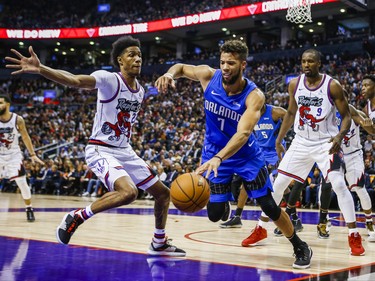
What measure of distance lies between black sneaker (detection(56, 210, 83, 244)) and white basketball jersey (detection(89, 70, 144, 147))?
73 cm

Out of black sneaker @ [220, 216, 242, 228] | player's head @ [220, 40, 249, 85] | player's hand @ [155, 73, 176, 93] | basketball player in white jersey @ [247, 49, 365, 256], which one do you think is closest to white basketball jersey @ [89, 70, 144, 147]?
player's hand @ [155, 73, 176, 93]

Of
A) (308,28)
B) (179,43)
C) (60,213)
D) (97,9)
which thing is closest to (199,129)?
(60,213)

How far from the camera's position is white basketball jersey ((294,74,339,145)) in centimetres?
554

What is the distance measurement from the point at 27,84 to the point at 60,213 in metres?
28.1

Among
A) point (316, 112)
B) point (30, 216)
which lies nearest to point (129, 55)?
point (316, 112)

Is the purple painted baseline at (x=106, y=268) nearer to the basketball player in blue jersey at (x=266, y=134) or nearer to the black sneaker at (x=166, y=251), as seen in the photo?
the black sneaker at (x=166, y=251)

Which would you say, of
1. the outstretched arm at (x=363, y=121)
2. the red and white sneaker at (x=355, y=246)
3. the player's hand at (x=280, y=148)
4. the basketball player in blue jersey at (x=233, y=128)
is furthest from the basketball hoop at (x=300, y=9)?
the basketball player in blue jersey at (x=233, y=128)

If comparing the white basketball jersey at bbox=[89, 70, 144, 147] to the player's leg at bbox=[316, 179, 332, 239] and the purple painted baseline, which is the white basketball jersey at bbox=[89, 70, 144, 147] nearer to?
the purple painted baseline

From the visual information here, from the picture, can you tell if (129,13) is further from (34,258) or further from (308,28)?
(34,258)

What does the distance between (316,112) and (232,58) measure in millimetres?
1711

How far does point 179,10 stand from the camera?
1302 inches

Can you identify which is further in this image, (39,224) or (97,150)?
(39,224)

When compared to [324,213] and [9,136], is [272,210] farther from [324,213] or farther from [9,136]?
[9,136]

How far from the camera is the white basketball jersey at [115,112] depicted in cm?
463
